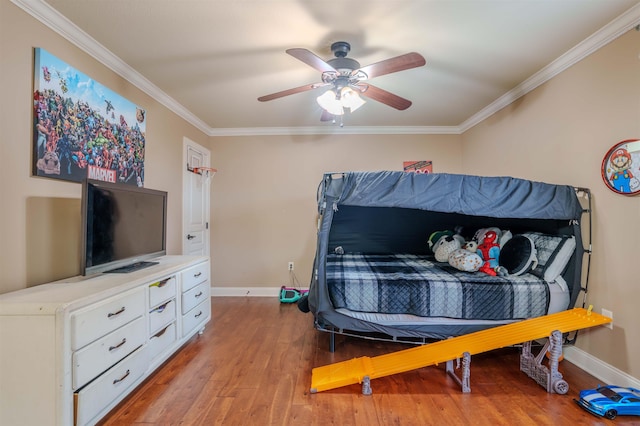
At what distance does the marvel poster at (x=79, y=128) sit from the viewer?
1782mm

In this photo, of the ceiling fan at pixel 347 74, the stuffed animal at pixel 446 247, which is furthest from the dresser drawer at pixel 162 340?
the stuffed animal at pixel 446 247

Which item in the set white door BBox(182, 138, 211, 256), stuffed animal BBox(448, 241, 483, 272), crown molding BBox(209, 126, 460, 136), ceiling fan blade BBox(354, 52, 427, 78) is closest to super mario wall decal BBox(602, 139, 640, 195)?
stuffed animal BBox(448, 241, 483, 272)

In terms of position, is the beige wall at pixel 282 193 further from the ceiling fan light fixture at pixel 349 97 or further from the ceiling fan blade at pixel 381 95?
the ceiling fan light fixture at pixel 349 97

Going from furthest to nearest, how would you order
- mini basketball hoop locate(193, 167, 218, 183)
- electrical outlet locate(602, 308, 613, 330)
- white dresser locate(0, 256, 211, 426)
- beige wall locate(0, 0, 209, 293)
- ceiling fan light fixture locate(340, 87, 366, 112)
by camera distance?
mini basketball hoop locate(193, 167, 218, 183)
ceiling fan light fixture locate(340, 87, 366, 112)
electrical outlet locate(602, 308, 613, 330)
beige wall locate(0, 0, 209, 293)
white dresser locate(0, 256, 211, 426)

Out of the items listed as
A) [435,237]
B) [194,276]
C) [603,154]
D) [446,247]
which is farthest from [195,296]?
[603,154]

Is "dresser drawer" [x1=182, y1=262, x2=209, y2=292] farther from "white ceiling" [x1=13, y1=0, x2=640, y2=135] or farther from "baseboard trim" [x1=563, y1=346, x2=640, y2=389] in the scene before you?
"baseboard trim" [x1=563, y1=346, x2=640, y2=389]

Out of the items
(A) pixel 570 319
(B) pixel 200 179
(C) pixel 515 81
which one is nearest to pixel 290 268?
(B) pixel 200 179

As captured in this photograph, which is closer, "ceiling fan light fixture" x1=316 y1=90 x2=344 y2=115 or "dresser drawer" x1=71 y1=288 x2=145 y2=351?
"dresser drawer" x1=71 y1=288 x2=145 y2=351

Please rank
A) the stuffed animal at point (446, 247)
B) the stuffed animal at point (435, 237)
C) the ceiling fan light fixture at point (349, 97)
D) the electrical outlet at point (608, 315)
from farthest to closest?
the stuffed animal at point (435, 237) < the stuffed animal at point (446, 247) < the ceiling fan light fixture at point (349, 97) < the electrical outlet at point (608, 315)

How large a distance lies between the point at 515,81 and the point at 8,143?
3.96m

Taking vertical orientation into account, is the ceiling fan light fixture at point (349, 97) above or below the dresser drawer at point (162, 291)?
above

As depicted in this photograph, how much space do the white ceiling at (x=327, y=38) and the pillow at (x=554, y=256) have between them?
146 centimetres

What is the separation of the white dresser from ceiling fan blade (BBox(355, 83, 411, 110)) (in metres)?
2.11

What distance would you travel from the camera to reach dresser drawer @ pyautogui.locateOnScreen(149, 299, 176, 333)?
2.06 meters
